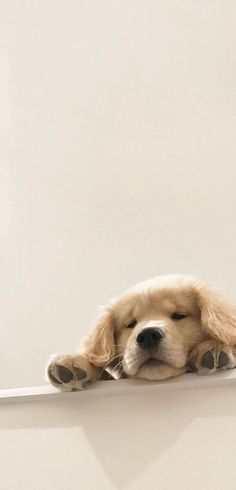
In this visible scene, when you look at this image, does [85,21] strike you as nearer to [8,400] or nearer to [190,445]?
[8,400]

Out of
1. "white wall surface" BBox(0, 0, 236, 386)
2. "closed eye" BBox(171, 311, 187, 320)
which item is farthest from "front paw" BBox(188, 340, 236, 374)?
"white wall surface" BBox(0, 0, 236, 386)

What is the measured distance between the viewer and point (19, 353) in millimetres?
2705

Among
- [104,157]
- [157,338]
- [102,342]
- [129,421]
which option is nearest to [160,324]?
[157,338]

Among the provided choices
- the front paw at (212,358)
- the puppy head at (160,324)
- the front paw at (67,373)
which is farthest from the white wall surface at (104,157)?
the front paw at (67,373)

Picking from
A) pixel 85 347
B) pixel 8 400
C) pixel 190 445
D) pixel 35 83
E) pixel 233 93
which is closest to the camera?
pixel 190 445

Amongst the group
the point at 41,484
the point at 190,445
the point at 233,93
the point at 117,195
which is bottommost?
the point at 41,484

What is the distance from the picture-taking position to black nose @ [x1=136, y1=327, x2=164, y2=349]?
1.52 metres

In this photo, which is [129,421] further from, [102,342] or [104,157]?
[104,157]

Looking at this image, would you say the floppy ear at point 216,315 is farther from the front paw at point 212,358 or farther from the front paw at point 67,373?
the front paw at point 67,373

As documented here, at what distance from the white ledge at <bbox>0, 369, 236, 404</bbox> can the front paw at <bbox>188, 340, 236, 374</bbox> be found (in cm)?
2

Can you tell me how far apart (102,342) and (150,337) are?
0.68 feet

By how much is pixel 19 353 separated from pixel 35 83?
42.8 inches

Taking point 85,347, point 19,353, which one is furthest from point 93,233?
point 85,347

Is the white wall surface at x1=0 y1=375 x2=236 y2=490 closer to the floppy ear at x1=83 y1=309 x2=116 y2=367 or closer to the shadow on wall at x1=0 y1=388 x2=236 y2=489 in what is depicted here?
the shadow on wall at x1=0 y1=388 x2=236 y2=489
